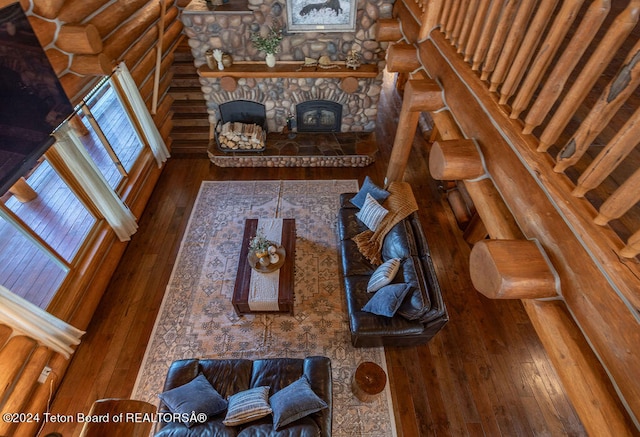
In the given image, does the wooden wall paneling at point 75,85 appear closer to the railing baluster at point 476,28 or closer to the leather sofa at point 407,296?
the leather sofa at point 407,296

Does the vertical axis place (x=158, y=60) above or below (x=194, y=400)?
above

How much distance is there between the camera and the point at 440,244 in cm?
462

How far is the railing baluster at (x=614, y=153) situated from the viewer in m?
1.35

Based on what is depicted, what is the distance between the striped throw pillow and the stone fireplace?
227 centimetres

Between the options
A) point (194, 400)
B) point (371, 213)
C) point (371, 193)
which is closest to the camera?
point (194, 400)

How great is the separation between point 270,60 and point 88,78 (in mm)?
2556

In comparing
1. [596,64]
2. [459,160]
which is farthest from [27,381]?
[596,64]

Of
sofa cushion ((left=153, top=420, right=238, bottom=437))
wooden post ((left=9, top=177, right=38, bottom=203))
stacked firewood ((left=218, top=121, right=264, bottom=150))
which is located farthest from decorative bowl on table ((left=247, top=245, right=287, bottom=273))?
wooden post ((left=9, top=177, right=38, bottom=203))

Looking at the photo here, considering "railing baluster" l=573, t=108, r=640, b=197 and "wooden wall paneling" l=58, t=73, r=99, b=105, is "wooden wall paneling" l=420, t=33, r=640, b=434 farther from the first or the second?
"wooden wall paneling" l=58, t=73, r=99, b=105

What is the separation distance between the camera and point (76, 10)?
112 inches

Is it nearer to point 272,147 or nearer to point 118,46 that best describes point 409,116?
point 272,147

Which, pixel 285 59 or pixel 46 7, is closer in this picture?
pixel 46 7

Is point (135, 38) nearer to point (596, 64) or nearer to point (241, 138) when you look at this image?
point (241, 138)

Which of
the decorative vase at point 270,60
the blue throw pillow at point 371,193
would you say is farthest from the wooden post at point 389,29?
the blue throw pillow at point 371,193
